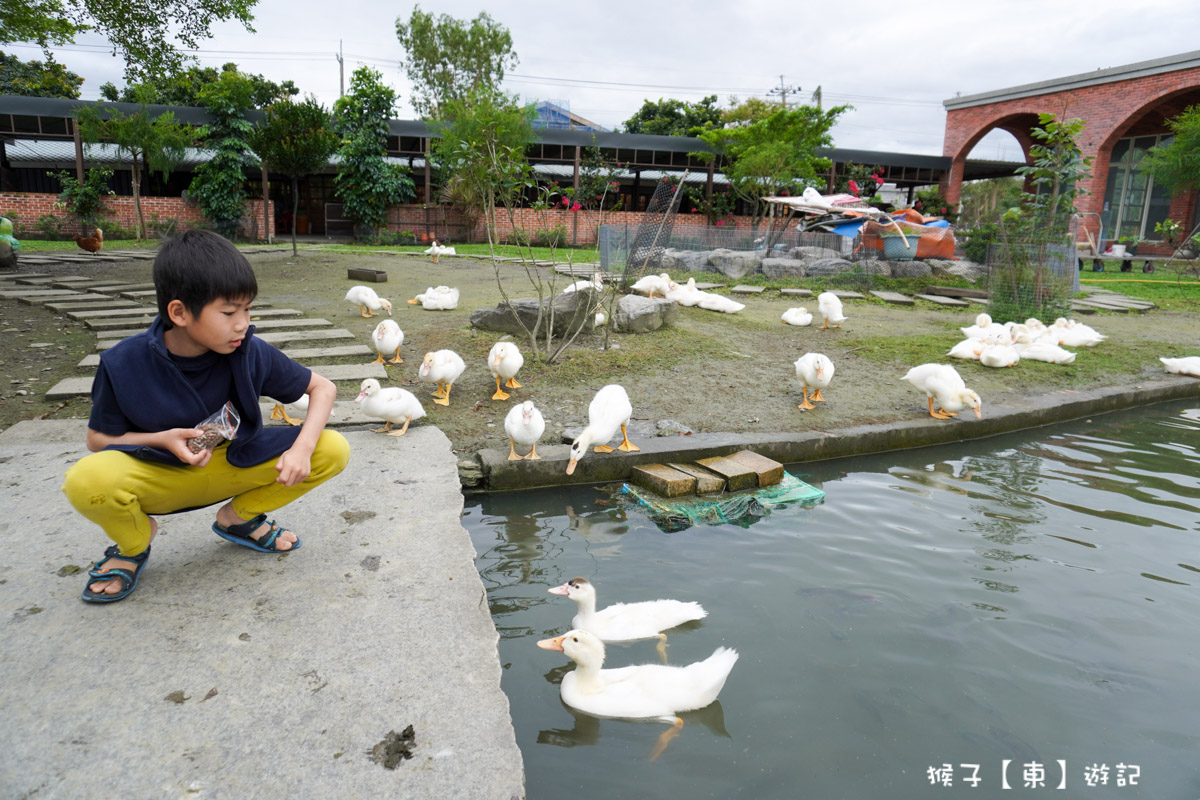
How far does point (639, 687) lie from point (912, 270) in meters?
14.9

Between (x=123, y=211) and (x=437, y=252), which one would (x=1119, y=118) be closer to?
(x=437, y=252)

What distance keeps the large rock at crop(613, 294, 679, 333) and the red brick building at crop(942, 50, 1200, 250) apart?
2052 centimetres

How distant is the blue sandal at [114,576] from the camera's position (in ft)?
7.54

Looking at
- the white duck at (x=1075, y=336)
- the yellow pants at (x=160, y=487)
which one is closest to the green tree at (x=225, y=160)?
the white duck at (x=1075, y=336)

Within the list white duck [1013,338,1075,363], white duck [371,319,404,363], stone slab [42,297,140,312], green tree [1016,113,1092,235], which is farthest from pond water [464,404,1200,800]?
stone slab [42,297,140,312]

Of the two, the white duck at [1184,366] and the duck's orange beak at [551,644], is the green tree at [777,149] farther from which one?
the duck's orange beak at [551,644]

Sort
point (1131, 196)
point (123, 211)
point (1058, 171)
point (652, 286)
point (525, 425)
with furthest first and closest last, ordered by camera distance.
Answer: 1. point (1131, 196)
2. point (123, 211)
3. point (652, 286)
4. point (1058, 171)
5. point (525, 425)

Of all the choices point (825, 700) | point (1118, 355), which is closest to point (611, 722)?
point (825, 700)

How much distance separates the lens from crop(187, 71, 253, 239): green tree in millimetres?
20594

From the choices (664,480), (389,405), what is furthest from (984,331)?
(389,405)

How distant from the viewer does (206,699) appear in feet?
6.29

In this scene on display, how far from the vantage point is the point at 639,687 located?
8.21 ft

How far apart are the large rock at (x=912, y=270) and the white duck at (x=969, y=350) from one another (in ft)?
27.3

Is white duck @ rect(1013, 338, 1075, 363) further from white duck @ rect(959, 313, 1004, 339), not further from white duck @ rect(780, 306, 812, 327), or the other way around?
white duck @ rect(780, 306, 812, 327)
